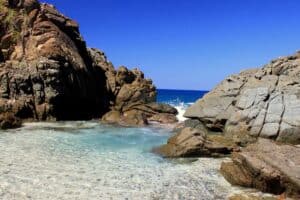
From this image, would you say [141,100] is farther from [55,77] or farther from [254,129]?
[254,129]

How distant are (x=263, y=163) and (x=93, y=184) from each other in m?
7.05

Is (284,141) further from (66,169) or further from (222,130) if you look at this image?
(66,169)

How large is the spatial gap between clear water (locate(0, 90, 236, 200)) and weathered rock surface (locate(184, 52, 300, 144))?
201 inches

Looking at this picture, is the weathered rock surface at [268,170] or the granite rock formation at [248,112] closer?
the weathered rock surface at [268,170]

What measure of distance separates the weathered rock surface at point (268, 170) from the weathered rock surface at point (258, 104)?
25.5ft

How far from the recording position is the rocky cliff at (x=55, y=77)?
40.0 meters

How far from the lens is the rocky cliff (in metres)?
40.0

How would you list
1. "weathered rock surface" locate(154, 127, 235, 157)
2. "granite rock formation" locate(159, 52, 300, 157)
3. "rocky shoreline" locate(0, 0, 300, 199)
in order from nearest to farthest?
"rocky shoreline" locate(0, 0, 300, 199) → "weathered rock surface" locate(154, 127, 235, 157) → "granite rock formation" locate(159, 52, 300, 157)

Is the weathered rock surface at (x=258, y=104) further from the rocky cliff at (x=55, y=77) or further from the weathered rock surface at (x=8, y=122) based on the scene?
the weathered rock surface at (x=8, y=122)

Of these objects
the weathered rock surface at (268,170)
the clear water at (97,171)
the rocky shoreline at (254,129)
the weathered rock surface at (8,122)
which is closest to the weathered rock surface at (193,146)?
the rocky shoreline at (254,129)

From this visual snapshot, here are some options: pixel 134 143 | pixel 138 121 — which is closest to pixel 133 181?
pixel 134 143

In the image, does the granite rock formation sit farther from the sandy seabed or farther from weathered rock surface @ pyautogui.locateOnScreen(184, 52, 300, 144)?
the sandy seabed

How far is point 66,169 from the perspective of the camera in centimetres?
1917

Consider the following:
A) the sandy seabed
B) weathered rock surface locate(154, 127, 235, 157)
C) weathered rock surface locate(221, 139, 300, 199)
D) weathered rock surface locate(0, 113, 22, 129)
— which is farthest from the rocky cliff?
weathered rock surface locate(221, 139, 300, 199)
